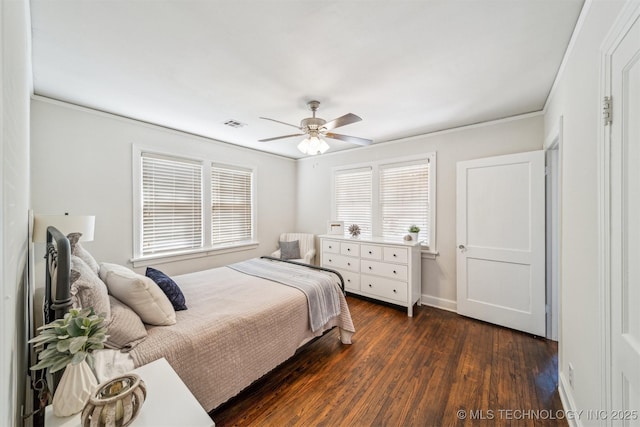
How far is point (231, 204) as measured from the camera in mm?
4293

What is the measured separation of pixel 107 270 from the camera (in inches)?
72.4

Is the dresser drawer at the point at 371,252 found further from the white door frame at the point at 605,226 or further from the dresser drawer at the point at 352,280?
the white door frame at the point at 605,226

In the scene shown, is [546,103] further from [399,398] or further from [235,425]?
[235,425]

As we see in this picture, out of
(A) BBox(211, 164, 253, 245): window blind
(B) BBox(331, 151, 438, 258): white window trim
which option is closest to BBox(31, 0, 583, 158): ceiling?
(B) BBox(331, 151, 438, 258): white window trim

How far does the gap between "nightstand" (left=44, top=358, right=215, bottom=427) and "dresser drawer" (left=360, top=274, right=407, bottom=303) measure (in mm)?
2896

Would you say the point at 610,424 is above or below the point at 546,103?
below

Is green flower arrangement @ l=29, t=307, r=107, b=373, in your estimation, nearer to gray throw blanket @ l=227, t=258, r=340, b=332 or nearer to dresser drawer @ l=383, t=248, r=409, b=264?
gray throw blanket @ l=227, t=258, r=340, b=332

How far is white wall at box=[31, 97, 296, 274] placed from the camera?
2.49 metres

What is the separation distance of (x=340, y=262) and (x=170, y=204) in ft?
8.95

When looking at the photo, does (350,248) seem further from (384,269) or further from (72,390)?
(72,390)

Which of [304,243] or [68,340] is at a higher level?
[68,340]

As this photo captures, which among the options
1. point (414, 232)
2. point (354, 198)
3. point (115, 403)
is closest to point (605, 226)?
point (115, 403)

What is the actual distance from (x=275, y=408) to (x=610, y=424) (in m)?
1.85

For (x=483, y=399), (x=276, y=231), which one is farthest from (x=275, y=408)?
(x=276, y=231)
